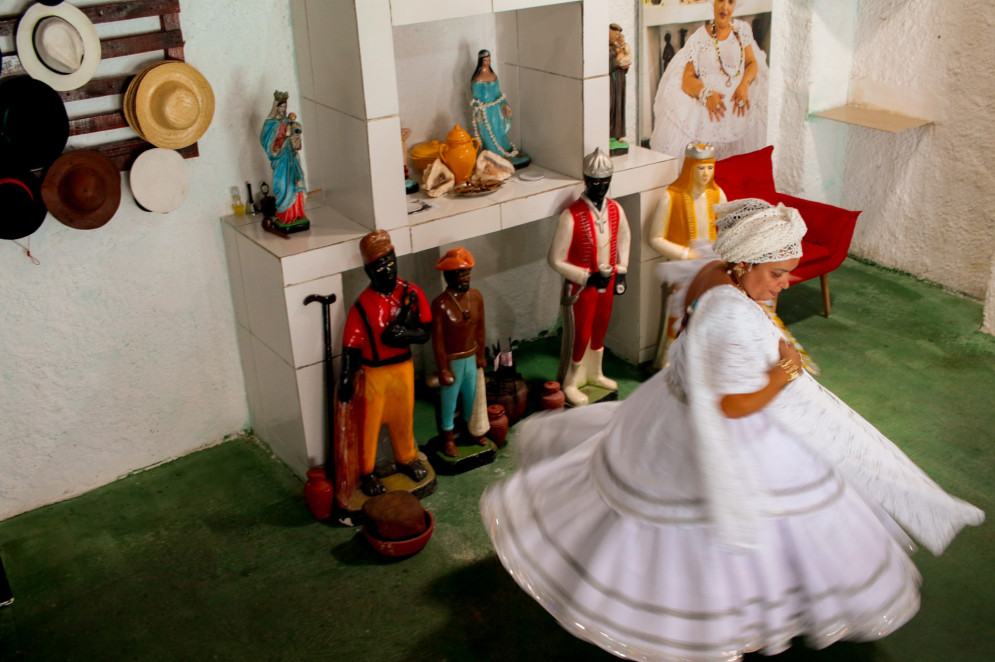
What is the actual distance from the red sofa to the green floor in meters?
0.85

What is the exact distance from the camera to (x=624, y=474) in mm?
3854

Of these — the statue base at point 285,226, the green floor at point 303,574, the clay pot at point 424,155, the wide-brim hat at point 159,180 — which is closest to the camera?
the green floor at point 303,574

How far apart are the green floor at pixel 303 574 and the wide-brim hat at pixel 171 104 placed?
180cm

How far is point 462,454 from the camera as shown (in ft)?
17.8

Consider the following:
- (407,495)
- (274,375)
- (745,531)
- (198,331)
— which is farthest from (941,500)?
(198,331)

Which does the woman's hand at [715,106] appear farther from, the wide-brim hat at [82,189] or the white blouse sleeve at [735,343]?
the wide-brim hat at [82,189]

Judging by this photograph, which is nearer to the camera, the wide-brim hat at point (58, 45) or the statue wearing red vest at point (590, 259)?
the wide-brim hat at point (58, 45)

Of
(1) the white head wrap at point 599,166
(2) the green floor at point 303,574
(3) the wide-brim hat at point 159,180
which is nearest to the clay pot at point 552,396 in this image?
(2) the green floor at point 303,574

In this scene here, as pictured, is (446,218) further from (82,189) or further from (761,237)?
(761,237)

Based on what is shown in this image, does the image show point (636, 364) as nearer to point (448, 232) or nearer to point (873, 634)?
point (448, 232)

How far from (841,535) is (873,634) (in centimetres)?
39

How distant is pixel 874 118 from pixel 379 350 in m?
4.33

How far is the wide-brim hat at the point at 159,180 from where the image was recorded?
491 cm

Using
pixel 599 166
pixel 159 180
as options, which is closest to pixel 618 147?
pixel 599 166
